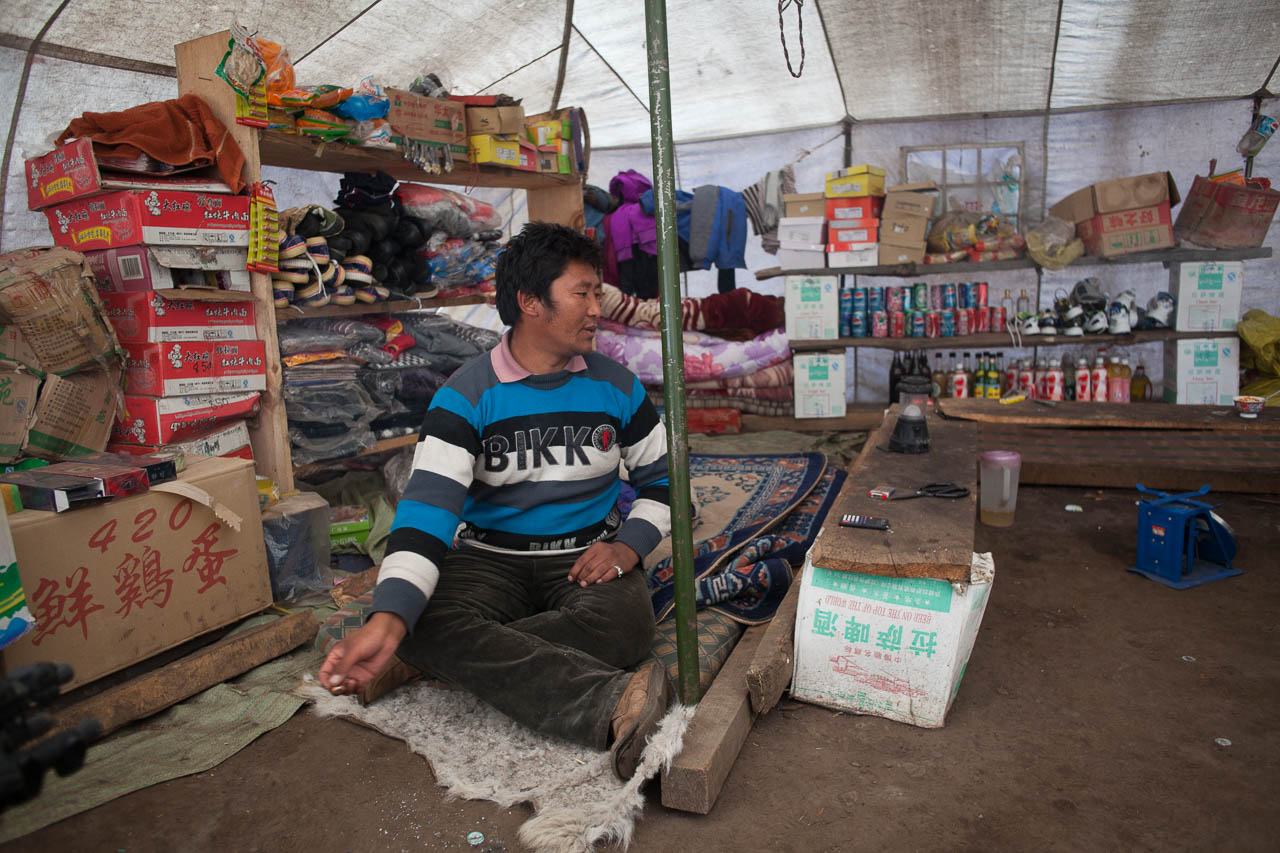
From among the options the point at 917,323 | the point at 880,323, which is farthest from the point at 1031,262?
the point at 880,323

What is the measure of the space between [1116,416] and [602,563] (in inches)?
121

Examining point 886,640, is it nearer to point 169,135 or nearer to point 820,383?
point 169,135

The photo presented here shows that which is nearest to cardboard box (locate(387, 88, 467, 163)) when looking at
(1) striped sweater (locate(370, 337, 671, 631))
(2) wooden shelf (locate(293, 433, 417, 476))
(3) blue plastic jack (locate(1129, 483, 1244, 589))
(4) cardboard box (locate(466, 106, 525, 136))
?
(4) cardboard box (locate(466, 106, 525, 136))

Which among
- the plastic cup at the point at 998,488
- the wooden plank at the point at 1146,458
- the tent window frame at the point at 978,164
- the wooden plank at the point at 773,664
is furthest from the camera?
the tent window frame at the point at 978,164

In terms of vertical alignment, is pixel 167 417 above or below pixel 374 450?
above

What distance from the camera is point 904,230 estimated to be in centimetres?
565

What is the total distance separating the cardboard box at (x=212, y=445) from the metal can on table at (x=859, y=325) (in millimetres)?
4079

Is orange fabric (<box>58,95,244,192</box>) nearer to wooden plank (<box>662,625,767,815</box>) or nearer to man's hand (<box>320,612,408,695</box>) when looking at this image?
man's hand (<box>320,612,408,695</box>)

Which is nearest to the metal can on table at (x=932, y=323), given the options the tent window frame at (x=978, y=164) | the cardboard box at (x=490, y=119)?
the tent window frame at (x=978, y=164)

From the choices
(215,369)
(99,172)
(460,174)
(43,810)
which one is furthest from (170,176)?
(43,810)

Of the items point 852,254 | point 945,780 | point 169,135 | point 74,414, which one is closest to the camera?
point 945,780

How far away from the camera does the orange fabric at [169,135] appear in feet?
9.04

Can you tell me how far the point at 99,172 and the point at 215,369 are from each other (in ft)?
2.37

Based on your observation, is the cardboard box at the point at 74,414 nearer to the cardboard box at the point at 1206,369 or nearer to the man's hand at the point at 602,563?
the man's hand at the point at 602,563
